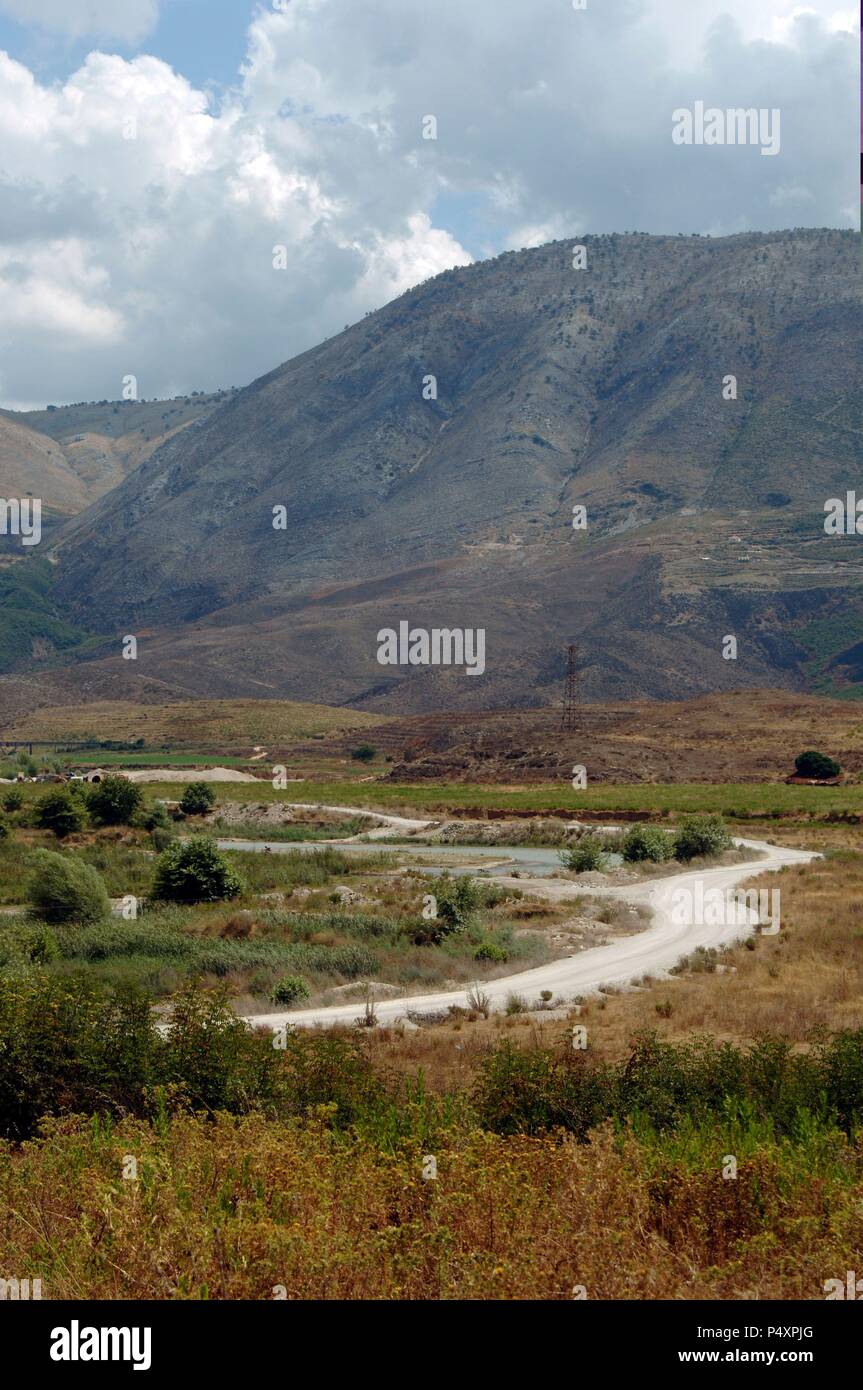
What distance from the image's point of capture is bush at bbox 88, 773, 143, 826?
59906mm

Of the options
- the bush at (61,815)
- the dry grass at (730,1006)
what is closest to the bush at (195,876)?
the bush at (61,815)

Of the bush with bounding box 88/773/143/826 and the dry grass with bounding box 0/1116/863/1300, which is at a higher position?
the bush with bounding box 88/773/143/826

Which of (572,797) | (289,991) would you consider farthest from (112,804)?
(289,991)

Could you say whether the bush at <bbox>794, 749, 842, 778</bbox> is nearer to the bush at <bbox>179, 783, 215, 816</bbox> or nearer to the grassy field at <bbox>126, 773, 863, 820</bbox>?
the grassy field at <bbox>126, 773, 863, 820</bbox>

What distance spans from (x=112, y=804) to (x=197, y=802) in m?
14.2

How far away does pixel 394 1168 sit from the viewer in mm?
10344

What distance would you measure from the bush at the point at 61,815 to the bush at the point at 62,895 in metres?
21.1

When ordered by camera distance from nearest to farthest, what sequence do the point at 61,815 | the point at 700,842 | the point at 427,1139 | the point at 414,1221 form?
the point at 414,1221
the point at 427,1139
the point at 700,842
the point at 61,815

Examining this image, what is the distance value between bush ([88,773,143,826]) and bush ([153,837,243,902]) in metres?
19.3

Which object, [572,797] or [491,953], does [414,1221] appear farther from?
[572,797]

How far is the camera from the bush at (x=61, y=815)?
57094 millimetres

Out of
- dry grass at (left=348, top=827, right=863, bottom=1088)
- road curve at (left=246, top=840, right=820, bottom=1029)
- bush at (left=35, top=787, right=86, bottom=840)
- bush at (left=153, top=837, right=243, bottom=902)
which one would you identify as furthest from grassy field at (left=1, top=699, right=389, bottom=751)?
dry grass at (left=348, top=827, right=863, bottom=1088)

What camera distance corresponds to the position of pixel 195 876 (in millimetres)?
40500
